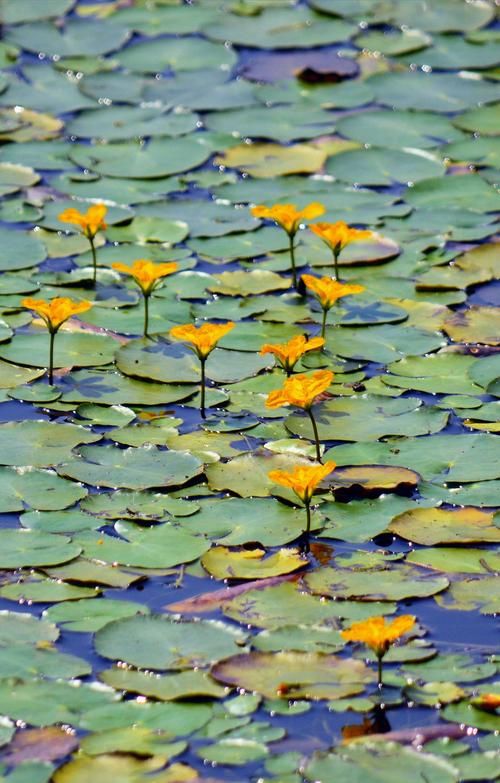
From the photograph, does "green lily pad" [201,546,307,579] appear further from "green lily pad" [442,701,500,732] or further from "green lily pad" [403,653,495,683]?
"green lily pad" [442,701,500,732]

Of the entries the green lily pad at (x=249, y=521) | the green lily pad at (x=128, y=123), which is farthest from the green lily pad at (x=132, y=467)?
the green lily pad at (x=128, y=123)

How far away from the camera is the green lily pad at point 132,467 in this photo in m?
3.78

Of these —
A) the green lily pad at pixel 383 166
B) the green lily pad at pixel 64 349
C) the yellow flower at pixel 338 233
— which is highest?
the yellow flower at pixel 338 233

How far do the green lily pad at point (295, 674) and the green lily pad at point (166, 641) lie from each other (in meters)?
0.06

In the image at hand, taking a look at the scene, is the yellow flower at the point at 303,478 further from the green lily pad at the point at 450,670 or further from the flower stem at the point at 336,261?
the flower stem at the point at 336,261

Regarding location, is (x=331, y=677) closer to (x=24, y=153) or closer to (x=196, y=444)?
(x=196, y=444)

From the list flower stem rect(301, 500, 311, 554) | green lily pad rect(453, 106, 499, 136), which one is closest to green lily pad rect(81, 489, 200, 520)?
flower stem rect(301, 500, 311, 554)

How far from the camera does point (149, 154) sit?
5.86 m

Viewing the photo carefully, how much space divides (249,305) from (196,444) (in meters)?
0.93

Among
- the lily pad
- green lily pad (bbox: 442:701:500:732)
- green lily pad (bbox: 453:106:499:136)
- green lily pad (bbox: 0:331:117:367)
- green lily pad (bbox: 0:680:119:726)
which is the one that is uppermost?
green lily pad (bbox: 453:106:499:136)

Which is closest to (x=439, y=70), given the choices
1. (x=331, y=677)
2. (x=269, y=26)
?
(x=269, y=26)

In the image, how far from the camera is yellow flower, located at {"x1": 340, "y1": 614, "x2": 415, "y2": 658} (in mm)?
2918

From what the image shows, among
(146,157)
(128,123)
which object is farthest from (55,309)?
(128,123)

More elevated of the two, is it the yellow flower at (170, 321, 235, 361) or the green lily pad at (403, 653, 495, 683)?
the yellow flower at (170, 321, 235, 361)
